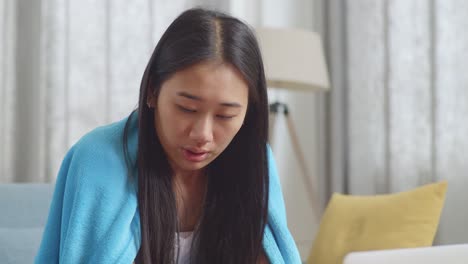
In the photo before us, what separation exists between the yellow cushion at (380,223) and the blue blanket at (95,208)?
120 cm

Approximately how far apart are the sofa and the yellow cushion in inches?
39.0

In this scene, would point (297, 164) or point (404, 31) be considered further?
point (297, 164)

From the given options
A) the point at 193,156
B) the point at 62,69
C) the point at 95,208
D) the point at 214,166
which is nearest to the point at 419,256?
the point at 214,166

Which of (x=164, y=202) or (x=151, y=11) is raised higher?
(x=151, y=11)

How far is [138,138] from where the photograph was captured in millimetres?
1272

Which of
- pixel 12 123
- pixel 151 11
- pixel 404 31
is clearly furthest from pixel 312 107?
pixel 12 123

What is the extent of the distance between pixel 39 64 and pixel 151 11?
1.72 feet

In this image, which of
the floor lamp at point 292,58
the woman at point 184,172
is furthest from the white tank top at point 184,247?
the floor lamp at point 292,58

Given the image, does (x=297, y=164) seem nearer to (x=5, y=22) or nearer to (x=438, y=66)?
(x=438, y=66)

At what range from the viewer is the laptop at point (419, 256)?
1481mm

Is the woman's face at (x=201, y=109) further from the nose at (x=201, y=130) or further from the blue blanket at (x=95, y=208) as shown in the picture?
the blue blanket at (x=95, y=208)

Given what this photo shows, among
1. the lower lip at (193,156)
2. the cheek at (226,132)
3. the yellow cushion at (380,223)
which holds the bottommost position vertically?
the yellow cushion at (380,223)

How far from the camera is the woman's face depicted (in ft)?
3.73

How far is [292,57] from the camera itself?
271 cm
